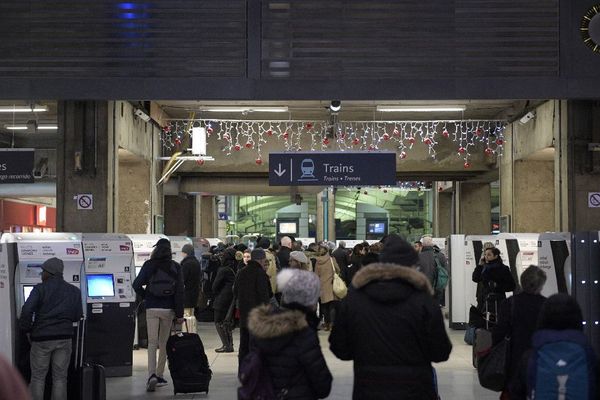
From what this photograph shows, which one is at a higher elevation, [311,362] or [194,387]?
[311,362]

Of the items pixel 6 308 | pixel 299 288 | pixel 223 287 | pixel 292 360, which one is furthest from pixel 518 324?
pixel 223 287

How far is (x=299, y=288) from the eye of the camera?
5418 mm

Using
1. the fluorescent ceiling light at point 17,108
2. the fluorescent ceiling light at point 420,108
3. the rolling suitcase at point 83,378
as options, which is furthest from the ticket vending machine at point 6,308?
the fluorescent ceiling light at point 420,108

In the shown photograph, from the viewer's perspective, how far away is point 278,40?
26.0 feet

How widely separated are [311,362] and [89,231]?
1172 cm

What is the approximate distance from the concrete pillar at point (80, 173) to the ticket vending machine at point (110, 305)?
3.96 meters

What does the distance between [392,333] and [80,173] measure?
12.1 m

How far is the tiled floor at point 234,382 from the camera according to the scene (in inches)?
421

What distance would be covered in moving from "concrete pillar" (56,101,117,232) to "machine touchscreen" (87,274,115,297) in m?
3.94

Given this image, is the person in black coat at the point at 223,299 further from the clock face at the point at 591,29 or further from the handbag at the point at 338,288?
the clock face at the point at 591,29

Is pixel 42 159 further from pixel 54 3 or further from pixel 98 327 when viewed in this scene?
pixel 54 3

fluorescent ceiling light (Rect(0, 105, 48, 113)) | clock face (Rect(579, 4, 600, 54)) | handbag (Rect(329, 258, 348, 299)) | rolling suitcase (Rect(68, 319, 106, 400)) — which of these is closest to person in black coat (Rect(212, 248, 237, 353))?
handbag (Rect(329, 258, 348, 299))

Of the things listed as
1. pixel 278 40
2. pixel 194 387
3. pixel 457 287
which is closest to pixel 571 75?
pixel 278 40

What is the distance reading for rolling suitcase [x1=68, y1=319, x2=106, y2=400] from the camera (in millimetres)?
8891
